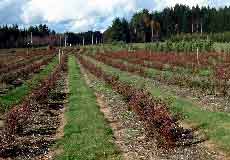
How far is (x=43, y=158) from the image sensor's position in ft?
44.1

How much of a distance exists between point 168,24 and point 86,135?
501 feet

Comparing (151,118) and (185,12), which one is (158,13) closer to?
(185,12)

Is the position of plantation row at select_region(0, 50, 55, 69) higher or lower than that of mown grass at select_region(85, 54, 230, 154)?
→ higher

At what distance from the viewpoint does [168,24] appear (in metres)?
166

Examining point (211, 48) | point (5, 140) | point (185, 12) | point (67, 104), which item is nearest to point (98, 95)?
point (67, 104)

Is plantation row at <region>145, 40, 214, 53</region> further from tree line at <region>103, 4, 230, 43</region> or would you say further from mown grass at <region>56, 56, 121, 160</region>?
tree line at <region>103, 4, 230, 43</region>

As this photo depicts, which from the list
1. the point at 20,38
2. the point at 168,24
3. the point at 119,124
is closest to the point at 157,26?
the point at 168,24

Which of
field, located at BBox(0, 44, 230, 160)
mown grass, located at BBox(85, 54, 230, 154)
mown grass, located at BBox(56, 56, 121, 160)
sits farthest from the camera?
mown grass, located at BBox(85, 54, 230, 154)

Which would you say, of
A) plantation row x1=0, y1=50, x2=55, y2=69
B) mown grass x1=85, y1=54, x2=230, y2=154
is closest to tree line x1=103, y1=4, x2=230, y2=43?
plantation row x1=0, y1=50, x2=55, y2=69

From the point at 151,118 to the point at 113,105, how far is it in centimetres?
671

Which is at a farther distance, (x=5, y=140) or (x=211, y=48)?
(x=211, y=48)

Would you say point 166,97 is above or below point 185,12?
below

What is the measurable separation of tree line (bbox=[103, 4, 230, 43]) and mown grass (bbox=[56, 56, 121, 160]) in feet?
413

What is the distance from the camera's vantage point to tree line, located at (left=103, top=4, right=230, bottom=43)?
14788cm
